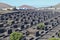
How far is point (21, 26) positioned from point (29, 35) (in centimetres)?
961

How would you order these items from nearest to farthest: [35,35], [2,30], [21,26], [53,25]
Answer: [35,35], [2,30], [21,26], [53,25]

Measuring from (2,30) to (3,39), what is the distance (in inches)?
352

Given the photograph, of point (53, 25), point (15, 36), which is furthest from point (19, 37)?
point (53, 25)

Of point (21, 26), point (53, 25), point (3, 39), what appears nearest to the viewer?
point (3, 39)

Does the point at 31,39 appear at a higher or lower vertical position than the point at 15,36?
lower

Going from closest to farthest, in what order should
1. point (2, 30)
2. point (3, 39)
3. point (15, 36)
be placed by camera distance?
point (15, 36) < point (3, 39) < point (2, 30)

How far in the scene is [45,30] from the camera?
53.9 meters

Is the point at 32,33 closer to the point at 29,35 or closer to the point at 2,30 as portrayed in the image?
the point at 29,35

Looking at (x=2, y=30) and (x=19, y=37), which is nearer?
(x=19, y=37)

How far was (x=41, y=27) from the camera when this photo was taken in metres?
53.9

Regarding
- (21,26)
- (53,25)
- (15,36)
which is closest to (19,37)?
(15,36)

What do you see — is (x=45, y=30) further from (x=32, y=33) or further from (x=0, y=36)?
(x=0, y=36)

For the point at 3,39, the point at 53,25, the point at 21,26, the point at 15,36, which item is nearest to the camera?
the point at 15,36

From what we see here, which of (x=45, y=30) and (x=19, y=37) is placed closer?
(x=19, y=37)
